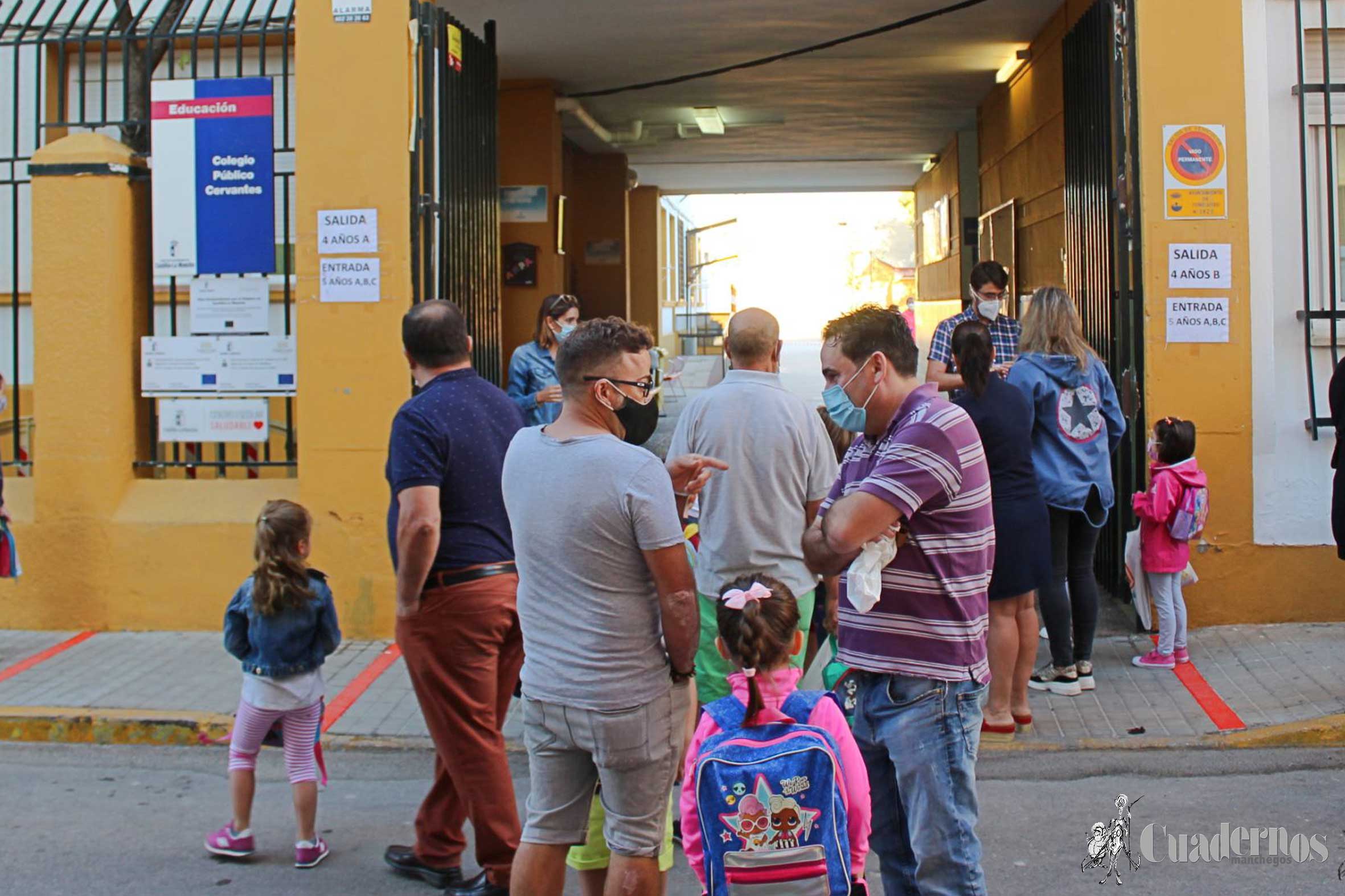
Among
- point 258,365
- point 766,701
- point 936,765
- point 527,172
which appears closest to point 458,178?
point 258,365

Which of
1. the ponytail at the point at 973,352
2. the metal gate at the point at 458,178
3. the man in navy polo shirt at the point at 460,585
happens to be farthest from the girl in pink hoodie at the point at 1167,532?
the metal gate at the point at 458,178

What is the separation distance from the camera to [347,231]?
7848 millimetres

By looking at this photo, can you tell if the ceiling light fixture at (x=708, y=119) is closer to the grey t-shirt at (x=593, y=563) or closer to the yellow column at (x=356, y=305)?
the yellow column at (x=356, y=305)

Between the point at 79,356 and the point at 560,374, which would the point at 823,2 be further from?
the point at 560,374

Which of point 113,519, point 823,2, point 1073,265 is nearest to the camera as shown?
point 113,519

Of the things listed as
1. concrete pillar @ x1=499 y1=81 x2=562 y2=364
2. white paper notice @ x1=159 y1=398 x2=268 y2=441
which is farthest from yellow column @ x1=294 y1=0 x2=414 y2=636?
concrete pillar @ x1=499 y1=81 x2=562 y2=364

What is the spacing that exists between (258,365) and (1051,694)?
16.2ft

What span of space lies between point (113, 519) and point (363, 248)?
2.22 meters

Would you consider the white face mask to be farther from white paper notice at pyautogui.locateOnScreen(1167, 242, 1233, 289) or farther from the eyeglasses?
the eyeglasses

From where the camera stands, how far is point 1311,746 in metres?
6.00

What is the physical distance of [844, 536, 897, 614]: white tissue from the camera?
10.7 ft

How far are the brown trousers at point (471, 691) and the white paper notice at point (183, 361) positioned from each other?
4.26 m

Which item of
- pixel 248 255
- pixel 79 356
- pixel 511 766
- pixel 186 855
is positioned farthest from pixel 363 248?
pixel 186 855

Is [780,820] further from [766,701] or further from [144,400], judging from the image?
[144,400]
